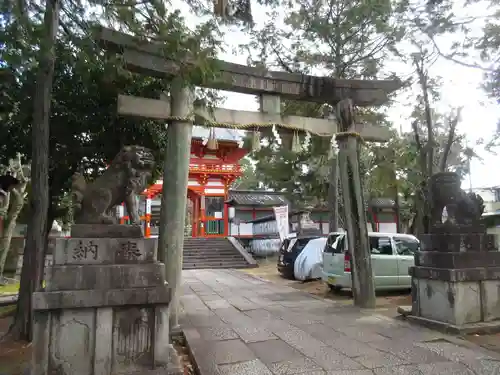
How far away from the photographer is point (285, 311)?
23.4ft

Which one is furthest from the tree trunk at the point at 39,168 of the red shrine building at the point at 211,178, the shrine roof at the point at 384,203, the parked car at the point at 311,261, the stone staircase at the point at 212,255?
the shrine roof at the point at 384,203

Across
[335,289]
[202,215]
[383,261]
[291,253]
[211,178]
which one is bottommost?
[335,289]

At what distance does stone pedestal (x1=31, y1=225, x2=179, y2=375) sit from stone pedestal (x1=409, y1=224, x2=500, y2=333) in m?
4.11

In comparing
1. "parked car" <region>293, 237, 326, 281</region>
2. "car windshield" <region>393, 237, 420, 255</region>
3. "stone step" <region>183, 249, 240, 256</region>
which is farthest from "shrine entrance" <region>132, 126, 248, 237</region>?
"car windshield" <region>393, 237, 420, 255</region>

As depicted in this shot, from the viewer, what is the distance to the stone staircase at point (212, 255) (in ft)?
58.9

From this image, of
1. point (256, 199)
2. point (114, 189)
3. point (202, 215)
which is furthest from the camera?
point (256, 199)

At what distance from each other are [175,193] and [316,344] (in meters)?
2.99

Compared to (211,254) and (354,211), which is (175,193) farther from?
(211,254)

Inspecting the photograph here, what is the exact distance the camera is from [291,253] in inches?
513

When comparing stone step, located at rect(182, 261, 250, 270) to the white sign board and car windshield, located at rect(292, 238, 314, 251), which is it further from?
car windshield, located at rect(292, 238, 314, 251)

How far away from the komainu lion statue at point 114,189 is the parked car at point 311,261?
28.6 ft

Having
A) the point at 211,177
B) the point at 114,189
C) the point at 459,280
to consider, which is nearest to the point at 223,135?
the point at 211,177

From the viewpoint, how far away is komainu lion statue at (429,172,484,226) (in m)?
5.91

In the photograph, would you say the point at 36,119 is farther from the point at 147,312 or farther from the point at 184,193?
the point at 147,312
